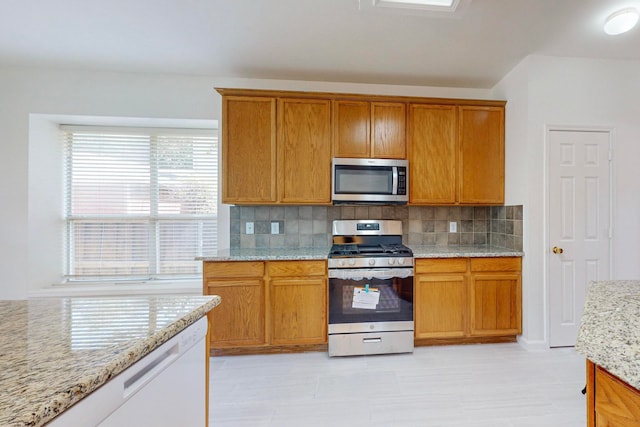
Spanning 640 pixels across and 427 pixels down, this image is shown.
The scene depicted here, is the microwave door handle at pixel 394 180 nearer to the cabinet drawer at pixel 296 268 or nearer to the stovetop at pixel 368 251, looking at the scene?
the stovetop at pixel 368 251

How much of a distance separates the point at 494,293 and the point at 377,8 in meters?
2.53

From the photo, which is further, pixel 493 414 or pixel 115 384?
pixel 493 414

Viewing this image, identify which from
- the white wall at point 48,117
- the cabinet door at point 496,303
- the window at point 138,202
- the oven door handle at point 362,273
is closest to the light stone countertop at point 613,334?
the oven door handle at point 362,273

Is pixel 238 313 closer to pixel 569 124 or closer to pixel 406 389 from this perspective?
pixel 406 389

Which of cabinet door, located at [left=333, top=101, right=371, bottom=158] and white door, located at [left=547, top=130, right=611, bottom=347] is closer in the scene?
white door, located at [left=547, top=130, right=611, bottom=347]

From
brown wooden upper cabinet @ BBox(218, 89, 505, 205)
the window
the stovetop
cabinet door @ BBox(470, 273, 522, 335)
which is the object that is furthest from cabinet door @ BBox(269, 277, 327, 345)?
cabinet door @ BBox(470, 273, 522, 335)

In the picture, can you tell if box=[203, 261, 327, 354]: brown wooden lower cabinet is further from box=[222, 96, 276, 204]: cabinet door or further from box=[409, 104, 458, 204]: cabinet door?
box=[409, 104, 458, 204]: cabinet door

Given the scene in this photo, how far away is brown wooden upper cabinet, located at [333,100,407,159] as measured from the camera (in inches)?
102

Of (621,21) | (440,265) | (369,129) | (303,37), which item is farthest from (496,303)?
(303,37)

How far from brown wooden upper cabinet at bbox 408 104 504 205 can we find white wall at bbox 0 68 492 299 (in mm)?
698

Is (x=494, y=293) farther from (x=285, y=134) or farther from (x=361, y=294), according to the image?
(x=285, y=134)

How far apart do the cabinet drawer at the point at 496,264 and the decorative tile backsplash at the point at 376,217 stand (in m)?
0.23

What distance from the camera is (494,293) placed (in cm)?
248

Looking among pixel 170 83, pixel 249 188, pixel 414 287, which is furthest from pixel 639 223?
pixel 170 83
